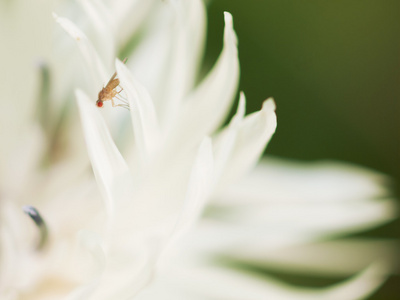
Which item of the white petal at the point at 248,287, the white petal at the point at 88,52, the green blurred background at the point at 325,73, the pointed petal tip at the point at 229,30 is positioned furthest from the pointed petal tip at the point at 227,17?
the green blurred background at the point at 325,73

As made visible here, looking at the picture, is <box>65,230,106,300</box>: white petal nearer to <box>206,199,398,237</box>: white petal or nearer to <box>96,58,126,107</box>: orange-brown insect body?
<box>96,58,126,107</box>: orange-brown insect body

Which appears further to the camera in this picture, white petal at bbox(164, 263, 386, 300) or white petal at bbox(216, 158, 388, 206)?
white petal at bbox(216, 158, 388, 206)

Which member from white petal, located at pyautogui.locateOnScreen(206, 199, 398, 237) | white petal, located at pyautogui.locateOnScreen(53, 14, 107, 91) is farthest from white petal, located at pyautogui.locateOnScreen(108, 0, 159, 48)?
white petal, located at pyautogui.locateOnScreen(206, 199, 398, 237)

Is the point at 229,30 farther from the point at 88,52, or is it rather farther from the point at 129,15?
the point at 129,15

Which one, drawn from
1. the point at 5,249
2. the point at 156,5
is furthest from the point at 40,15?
the point at 5,249

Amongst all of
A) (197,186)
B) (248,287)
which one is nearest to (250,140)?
(197,186)

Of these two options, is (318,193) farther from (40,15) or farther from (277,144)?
(40,15)

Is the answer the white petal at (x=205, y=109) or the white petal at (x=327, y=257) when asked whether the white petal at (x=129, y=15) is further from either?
the white petal at (x=327, y=257)
